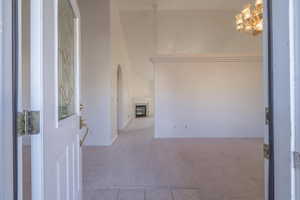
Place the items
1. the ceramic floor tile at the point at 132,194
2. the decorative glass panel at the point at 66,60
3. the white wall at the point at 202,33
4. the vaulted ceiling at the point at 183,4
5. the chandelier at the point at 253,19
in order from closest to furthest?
the decorative glass panel at the point at 66,60
the ceramic floor tile at the point at 132,194
the chandelier at the point at 253,19
the vaulted ceiling at the point at 183,4
the white wall at the point at 202,33

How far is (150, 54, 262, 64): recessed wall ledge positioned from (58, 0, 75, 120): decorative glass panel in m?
4.80

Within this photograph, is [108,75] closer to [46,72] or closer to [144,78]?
[46,72]

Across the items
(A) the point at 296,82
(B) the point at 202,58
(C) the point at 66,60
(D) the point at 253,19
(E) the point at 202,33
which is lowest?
(A) the point at 296,82

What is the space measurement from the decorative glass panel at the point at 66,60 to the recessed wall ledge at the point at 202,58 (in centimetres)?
480

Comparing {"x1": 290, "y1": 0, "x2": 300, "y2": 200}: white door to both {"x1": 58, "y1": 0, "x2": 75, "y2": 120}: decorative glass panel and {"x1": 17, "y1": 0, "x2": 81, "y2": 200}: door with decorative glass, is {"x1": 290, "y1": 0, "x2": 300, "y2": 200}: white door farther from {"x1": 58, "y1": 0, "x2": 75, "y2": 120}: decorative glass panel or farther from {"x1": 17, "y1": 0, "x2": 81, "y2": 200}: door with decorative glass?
{"x1": 58, "y1": 0, "x2": 75, "y2": 120}: decorative glass panel

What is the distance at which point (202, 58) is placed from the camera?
21.3 ft

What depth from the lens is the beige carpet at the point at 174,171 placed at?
9.18ft

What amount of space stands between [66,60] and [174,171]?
261 centimetres

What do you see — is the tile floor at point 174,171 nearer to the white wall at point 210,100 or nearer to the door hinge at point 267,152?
the white wall at point 210,100

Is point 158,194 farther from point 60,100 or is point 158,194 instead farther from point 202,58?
point 202,58

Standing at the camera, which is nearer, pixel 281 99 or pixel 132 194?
pixel 281 99

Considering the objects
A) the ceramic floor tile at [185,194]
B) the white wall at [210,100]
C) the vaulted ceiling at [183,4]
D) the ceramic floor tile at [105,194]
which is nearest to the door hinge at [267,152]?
the ceramic floor tile at [185,194]

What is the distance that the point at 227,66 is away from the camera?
21.5ft

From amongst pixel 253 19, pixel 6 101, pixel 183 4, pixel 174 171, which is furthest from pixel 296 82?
pixel 183 4
